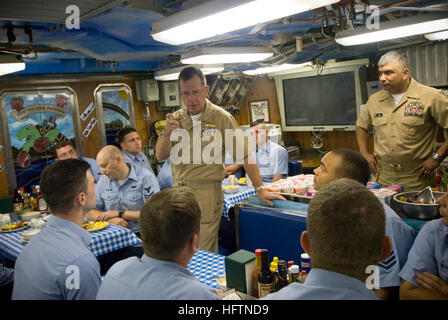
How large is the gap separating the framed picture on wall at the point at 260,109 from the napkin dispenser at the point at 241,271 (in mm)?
6672

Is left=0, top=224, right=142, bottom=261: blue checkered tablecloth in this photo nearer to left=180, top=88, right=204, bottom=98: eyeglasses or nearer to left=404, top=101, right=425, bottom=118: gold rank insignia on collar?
left=180, top=88, right=204, bottom=98: eyeglasses

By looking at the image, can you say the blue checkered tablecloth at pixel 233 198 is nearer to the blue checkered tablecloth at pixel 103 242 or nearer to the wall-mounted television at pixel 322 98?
the blue checkered tablecloth at pixel 103 242

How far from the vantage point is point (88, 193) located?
2293 millimetres

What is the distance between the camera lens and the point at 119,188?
3984 millimetres

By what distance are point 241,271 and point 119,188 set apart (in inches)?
96.6

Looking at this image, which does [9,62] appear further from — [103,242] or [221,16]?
[221,16]

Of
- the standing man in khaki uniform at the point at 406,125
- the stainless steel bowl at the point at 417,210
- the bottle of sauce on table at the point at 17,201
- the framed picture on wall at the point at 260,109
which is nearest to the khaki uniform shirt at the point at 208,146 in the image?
the stainless steel bowl at the point at 417,210

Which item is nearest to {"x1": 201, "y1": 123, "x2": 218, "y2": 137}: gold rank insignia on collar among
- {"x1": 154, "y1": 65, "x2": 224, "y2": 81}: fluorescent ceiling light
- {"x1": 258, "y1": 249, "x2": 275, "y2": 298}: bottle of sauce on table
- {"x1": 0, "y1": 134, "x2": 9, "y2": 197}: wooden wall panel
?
{"x1": 258, "y1": 249, "x2": 275, "y2": 298}: bottle of sauce on table

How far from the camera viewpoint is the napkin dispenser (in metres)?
1.84

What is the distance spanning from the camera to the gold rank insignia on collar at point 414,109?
353 cm

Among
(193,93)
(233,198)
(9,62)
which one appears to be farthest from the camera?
(233,198)

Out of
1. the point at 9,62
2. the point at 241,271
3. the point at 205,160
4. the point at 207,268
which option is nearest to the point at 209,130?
the point at 205,160

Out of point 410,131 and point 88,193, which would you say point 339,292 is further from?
point 410,131

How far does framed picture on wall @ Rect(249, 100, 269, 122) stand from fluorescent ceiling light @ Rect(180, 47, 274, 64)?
151 inches
